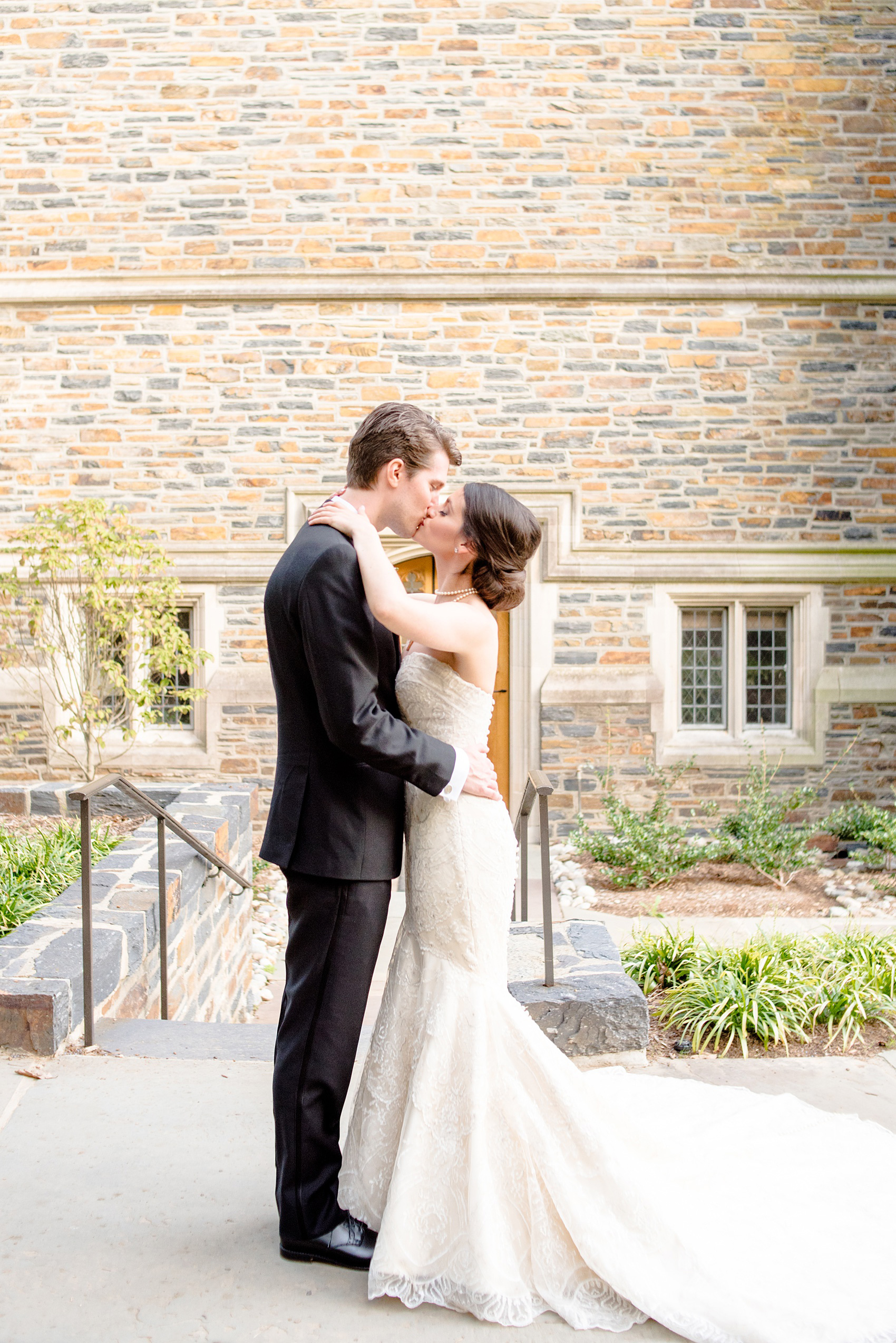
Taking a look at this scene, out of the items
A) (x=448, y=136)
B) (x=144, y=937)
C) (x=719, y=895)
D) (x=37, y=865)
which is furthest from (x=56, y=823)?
(x=448, y=136)

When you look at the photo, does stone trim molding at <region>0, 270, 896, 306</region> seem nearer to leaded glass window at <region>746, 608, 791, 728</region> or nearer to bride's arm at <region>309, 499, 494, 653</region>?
leaded glass window at <region>746, 608, 791, 728</region>

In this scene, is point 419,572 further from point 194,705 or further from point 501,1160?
point 501,1160

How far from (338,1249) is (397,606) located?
4.30 ft

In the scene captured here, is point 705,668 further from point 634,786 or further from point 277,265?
point 277,265

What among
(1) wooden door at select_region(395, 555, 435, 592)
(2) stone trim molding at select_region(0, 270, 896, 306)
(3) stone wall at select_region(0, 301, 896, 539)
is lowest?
(1) wooden door at select_region(395, 555, 435, 592)

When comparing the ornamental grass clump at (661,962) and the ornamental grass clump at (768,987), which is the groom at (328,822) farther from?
the ornamental grass clump at (661,962)

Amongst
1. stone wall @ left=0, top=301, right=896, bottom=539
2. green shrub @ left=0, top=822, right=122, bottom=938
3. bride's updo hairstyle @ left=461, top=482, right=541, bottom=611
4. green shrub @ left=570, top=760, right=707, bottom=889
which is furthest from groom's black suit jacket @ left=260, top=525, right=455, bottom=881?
stone wall @ left=0, top=301, right=896, bottom=539

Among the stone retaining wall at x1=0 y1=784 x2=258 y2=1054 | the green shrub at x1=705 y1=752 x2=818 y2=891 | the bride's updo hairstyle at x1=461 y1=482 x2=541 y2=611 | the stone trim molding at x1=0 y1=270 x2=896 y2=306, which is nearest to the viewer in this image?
the bride's updo hairstyle at x1=461 y1=482 x2=541 y2=611

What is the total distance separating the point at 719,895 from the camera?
21.3 ft

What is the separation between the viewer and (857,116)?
7703mm

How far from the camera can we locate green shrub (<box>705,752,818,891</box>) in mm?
6887

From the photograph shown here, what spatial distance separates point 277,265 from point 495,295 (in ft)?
5.59

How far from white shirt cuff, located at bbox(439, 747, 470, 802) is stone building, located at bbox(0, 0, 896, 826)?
572 cm

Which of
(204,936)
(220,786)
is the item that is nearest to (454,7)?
(220,786)
